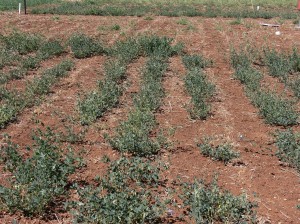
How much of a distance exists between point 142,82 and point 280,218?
628cm

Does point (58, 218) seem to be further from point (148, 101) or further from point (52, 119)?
point (148, 101)

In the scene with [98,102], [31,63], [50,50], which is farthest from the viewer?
[50,50]

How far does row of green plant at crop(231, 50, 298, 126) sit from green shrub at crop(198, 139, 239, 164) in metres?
1.82

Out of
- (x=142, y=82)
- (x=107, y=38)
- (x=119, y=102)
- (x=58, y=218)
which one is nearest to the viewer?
(x=58, y=218)

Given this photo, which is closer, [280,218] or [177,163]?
[280,218]

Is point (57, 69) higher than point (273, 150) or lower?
higher

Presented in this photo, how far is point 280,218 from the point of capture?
5215 millimetres

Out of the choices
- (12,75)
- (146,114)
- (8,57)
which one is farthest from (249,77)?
(8,57)

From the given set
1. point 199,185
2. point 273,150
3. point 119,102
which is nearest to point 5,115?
point 119,102

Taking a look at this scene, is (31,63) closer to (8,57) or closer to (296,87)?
(8,57)

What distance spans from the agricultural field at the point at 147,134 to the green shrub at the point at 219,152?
0.8 inches

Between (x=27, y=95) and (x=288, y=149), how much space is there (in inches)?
231

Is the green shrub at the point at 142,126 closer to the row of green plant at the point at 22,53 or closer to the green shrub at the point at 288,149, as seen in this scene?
the green shrub at the point at 288,149

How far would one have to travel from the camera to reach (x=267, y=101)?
8852 millimetres
